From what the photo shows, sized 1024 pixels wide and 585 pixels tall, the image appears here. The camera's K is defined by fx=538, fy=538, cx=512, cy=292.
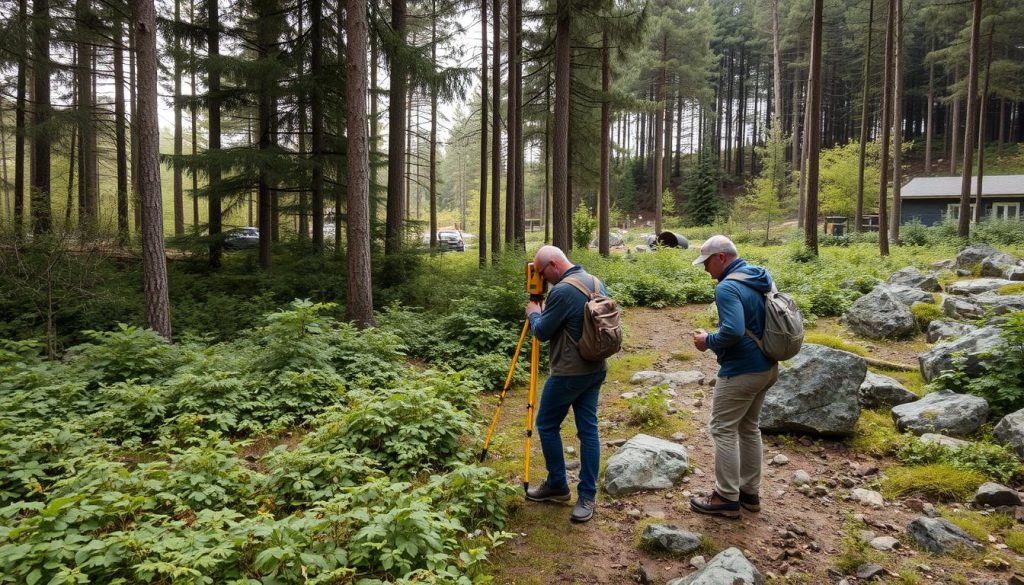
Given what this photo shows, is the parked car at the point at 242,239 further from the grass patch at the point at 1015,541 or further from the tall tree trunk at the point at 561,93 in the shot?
the grass patch at the point at 1015,541

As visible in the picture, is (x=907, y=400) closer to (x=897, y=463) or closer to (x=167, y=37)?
(x=897, y=463)

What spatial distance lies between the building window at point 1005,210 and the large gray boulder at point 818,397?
3469cm

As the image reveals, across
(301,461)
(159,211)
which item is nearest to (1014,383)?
(301,461)

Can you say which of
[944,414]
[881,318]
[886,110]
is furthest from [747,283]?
[886,110]

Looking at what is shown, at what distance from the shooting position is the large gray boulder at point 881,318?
996cm

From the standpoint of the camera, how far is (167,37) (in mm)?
14055

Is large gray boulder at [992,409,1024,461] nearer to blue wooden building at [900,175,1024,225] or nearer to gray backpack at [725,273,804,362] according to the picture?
gray backpack at [725,273,804,362]

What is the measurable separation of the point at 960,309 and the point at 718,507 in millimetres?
9263

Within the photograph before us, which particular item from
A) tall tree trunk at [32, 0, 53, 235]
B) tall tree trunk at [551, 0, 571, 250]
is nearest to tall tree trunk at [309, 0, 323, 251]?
tall tree trunk at [551, 0, 571, 250]

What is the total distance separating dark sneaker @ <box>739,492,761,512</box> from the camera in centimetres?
451

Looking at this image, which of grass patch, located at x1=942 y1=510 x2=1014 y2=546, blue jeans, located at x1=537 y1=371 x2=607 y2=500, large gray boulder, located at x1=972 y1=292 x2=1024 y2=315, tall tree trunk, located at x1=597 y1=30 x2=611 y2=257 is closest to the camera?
grass patch, located at x1=942 y1=510 x2=1014 y2=546

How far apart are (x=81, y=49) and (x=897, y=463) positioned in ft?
74.3

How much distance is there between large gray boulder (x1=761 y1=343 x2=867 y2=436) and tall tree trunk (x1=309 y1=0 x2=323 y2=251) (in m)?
10.6

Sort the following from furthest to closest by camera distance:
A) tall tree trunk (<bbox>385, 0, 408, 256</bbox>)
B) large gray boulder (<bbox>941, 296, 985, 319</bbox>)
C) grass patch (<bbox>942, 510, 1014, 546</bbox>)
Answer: tall tree trunk (<bbox>385, 0, 408, 256</bbox>) < large gray boulder (<bbox>941, 296, 985, 319</bbox>) < grass patch (<bbox>942, 510, 1014, 546</bbox>)
